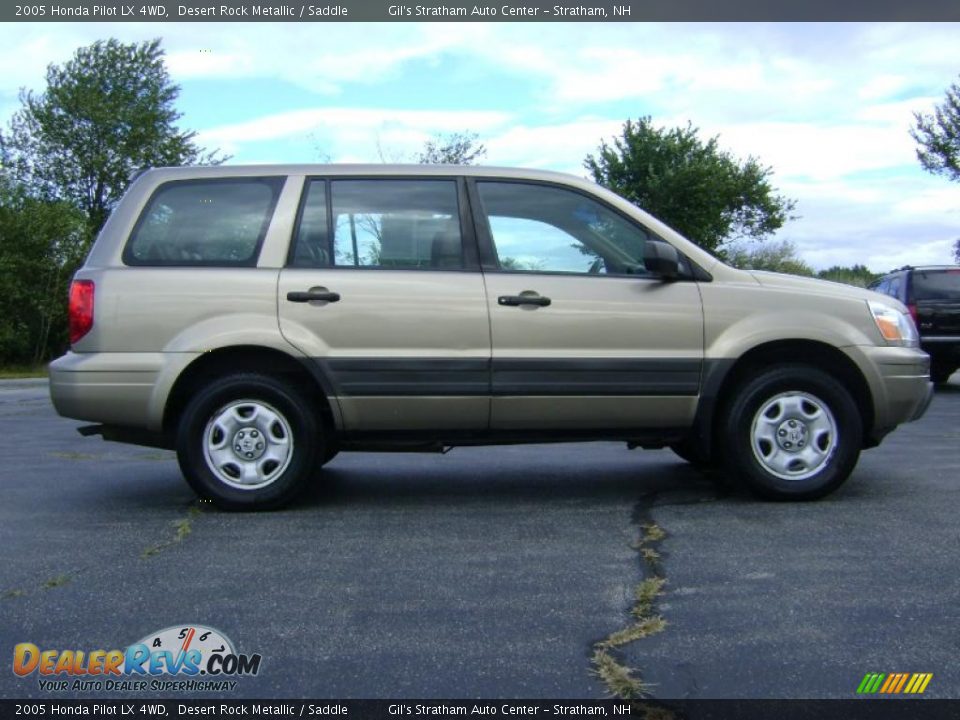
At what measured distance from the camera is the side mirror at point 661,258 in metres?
5.46

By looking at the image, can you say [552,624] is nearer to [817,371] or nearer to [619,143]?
[817,371]

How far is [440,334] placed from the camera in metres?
5.50

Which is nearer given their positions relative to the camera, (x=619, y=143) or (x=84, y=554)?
(x=84, y=554)

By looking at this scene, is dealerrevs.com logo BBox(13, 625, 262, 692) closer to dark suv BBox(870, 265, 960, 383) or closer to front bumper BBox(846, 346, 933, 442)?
front bumper BBox(846, 346, 933, 442)

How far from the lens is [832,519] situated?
17.2 feet

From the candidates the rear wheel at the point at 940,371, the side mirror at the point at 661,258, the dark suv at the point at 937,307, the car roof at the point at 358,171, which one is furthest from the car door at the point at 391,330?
the rear wheel at the point at 940,371

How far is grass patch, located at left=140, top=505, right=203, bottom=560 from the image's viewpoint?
4675 mm

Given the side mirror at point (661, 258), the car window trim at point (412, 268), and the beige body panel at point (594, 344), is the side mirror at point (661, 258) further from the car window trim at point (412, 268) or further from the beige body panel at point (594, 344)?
the car window trim at point (412, 268)

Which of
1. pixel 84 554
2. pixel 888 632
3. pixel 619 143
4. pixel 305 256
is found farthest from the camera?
pixel 619 143

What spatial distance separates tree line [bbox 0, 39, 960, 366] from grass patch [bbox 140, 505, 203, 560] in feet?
103

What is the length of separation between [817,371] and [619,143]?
38.6m

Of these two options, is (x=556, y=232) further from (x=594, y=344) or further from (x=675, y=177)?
(x=675, y=177)

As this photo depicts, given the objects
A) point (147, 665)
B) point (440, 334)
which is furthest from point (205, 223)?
point (147, 665)
